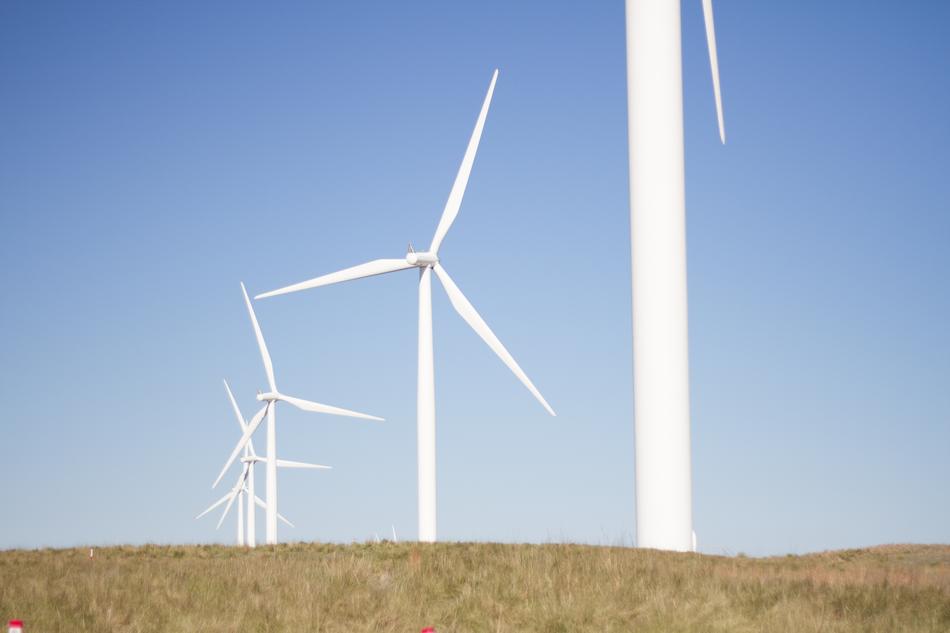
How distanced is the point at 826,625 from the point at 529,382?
21251 millimetres

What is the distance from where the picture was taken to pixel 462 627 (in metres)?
21.9

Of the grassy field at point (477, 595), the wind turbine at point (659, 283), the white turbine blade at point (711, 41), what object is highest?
the white turbine blade at point (711, 41)

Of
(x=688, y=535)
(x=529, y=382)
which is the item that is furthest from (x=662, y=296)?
(x=529, y=382)

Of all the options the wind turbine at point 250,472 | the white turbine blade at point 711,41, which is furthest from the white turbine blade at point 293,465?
the white turbine blade at point 711,41

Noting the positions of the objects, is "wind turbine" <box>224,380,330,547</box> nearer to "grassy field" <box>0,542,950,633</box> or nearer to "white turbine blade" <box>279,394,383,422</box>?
"white turbine blade" <box>279,394,383,422</box>

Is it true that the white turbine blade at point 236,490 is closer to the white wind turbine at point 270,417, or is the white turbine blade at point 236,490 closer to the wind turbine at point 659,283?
the white wind turbine at point 270,417

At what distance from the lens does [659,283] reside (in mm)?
32625

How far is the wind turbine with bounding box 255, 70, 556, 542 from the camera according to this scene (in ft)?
141

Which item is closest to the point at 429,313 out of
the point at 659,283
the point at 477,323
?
the point at 477,323

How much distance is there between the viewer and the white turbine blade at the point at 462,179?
49250 millimetres

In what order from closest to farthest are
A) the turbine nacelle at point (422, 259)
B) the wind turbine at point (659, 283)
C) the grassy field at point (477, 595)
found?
the grassy field at point (477, 595)
the wind turbine at point (659, 283)
the turbine nacelle at point (422, 259)

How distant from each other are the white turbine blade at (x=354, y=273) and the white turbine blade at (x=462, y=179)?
A: 1829 millimetres

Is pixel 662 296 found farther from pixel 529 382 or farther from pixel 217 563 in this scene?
pixel 217 563

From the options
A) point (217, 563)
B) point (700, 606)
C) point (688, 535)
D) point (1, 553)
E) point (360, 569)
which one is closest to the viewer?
point (700, 606)
